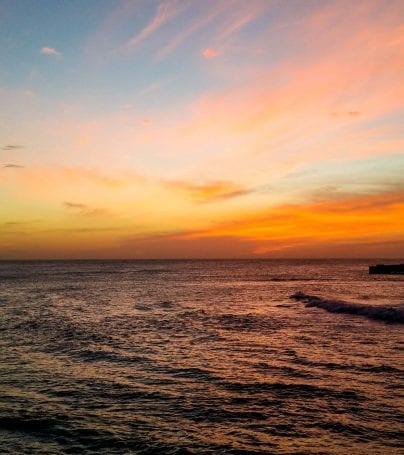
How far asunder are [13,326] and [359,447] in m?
28.9

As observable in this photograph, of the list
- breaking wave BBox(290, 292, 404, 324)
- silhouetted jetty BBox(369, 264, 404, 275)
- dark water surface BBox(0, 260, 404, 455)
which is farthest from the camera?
silhouetted jetty BBox(369, 264, 404, 275)

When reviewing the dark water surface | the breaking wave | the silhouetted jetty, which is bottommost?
the silhouetted jetty

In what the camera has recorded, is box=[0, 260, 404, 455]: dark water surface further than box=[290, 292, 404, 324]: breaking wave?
No

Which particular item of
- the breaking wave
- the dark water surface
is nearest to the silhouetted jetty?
the breaking wave

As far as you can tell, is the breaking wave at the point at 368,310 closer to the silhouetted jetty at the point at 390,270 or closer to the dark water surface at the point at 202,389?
the dark water surface at the point at 202,389

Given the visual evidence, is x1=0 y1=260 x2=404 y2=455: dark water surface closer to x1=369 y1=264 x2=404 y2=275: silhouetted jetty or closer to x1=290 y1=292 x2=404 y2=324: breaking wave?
x1=290 y1=292 x2=404 y2=324: breaking wave

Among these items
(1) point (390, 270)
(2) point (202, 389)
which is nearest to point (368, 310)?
(2) point (202, 389)

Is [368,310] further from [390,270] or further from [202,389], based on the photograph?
[390,270]

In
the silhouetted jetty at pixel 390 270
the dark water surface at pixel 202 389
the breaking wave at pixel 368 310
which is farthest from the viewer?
A: the silhouetted jetty at pixel 390 270

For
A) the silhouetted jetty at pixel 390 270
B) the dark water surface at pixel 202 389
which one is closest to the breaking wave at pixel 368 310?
the dark water surface at pixel 202 389

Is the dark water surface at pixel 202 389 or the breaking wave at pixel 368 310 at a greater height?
the dark water surface at pixel 202 389

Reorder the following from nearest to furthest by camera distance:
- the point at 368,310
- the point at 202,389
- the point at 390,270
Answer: the point at 202,389
the point at 368,310
the point at 390,270

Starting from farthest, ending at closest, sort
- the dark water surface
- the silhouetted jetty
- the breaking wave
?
the silhouetted jetty
the breaking wave
the dark water surface

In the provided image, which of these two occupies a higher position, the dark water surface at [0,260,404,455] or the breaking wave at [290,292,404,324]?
the dark water surface at [0,260,404,455]
